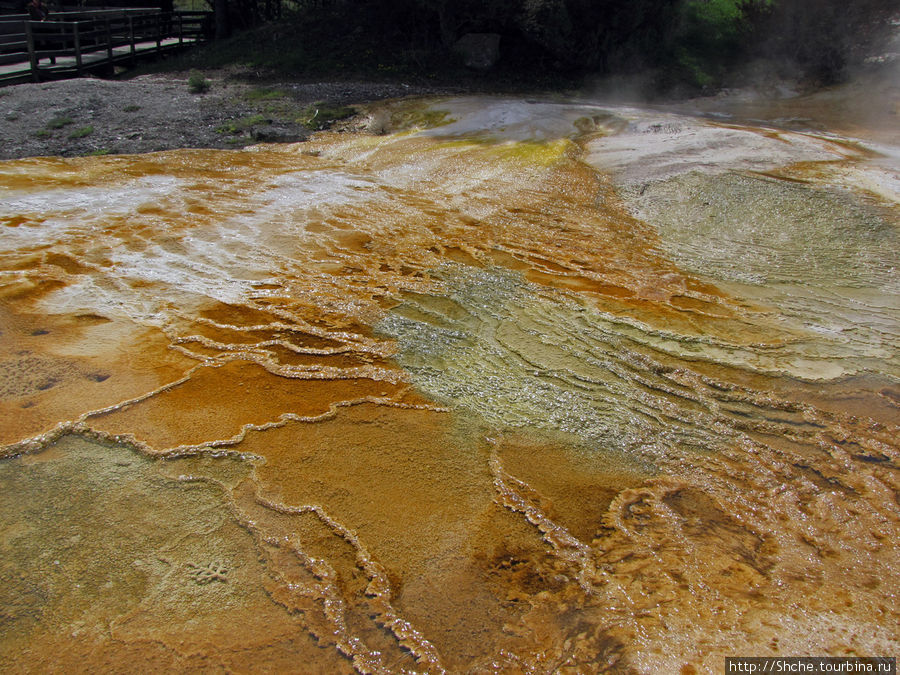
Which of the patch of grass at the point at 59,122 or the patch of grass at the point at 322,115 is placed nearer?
the patch of grass at the point at 59,122

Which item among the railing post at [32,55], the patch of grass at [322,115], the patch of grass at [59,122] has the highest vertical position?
the railing post at [32,55]

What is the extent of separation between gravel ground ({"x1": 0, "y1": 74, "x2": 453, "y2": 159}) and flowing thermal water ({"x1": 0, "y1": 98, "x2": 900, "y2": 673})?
1.63 m

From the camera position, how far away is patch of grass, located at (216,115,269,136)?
30.6 ft

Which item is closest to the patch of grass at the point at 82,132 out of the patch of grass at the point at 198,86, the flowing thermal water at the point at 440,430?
the flowing thermal water at the point at 440,430

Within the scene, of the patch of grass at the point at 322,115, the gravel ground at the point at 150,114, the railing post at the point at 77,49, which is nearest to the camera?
the gravel ground at the point at 150,114

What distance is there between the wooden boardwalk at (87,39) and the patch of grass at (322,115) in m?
5.54

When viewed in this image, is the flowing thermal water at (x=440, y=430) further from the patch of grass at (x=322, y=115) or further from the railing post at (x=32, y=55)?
the railing post at (x=32, y=55)

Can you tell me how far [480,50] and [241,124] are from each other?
250 inches

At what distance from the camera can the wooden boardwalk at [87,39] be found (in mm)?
11609

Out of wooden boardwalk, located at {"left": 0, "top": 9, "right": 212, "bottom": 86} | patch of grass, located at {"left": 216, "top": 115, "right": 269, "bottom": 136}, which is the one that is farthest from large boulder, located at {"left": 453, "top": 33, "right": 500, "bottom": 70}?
wooden boardwalk, located at {"left": 0, "top": 9, "right": 212, "bottom": 86}

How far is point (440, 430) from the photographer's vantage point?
3678 millimetres

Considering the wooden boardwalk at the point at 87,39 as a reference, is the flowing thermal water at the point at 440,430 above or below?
below

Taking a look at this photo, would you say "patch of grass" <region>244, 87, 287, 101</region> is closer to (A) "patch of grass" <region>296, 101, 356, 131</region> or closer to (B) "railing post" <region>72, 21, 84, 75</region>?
(A) "patch of grass" <region>296, 101, 356, 131</region>

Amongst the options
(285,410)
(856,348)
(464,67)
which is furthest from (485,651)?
(464,67)
